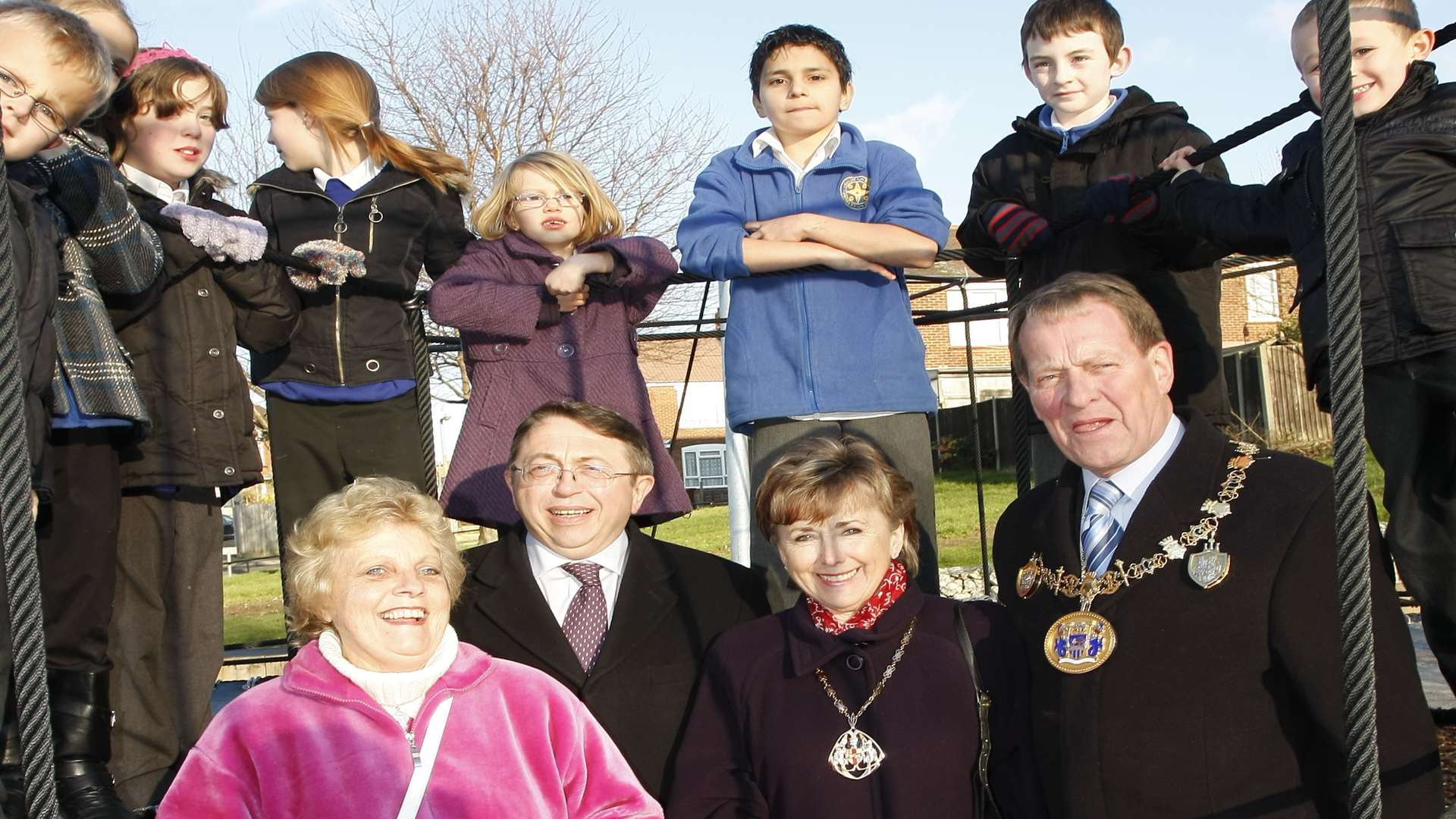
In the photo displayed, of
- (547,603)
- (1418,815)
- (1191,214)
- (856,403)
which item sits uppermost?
(1191,214)

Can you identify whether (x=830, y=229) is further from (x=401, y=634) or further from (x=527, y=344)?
(x=401, y=634)

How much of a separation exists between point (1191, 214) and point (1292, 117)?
0.60 metres

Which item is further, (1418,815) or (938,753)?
(938,753)

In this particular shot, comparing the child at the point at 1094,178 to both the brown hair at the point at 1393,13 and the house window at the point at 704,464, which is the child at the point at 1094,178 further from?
the house window at the point at 704,464

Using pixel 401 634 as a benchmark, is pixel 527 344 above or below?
above

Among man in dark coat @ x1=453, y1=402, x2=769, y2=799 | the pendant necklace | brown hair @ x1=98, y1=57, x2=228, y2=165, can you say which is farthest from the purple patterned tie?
brown hair @ x1=98, y1=57, x2=228, y2=165

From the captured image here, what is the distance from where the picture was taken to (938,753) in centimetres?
278

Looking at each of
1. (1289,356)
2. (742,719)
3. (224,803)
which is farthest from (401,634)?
(1289,356)

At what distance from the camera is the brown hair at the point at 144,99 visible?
12.4 feet

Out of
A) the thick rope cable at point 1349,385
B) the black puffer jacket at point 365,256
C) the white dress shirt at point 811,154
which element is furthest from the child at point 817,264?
the thick rope cable at point 1349,385

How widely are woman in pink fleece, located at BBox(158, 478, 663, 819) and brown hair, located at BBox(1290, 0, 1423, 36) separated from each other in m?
2.14

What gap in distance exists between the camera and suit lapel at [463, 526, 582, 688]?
3.21 metres

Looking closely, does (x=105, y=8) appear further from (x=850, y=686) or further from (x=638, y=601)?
(x=850, y=686)

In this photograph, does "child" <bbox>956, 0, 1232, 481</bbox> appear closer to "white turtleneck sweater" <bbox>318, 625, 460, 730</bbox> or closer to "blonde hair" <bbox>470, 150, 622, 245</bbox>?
"blonde hair" <bbox>470, 150, 622, 245</bbox>
